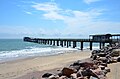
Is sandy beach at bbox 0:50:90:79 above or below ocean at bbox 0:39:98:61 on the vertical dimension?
above

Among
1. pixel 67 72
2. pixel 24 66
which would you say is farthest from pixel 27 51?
pixel 67 72

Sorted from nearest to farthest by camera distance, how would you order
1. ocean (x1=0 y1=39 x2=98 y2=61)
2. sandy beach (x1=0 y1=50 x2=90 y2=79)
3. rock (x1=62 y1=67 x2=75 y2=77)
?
rock (x1=62 y1=67 x2=75 y2=77)
sandy beach (x1=0 y1=50 x2=90 y2=79)
ocean (x1=0 y1=39 x2=98 y2=61)

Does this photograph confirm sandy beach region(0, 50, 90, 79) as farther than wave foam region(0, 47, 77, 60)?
No

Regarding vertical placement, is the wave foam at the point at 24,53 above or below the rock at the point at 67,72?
below

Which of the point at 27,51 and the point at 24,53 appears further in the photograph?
the point at 27,51

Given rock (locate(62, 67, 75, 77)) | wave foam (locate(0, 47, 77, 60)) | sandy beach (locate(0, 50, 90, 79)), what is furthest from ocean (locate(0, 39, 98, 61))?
rock (locate(62, 67, 75, 77))

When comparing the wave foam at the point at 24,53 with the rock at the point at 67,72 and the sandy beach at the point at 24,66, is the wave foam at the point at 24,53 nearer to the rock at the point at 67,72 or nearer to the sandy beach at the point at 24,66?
the sandy beach at the point at 24,66

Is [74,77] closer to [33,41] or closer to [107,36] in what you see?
[107,36]

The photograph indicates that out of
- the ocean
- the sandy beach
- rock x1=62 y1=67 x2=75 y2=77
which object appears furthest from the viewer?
the ocean

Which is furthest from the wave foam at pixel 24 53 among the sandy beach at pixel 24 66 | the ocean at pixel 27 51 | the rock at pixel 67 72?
the rock at pixel 67 72

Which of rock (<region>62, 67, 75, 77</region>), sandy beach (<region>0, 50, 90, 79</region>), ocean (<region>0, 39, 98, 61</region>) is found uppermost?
rock (<region>62, 67, 75, 77</region>)

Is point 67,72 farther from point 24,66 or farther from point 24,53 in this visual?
point 24,53

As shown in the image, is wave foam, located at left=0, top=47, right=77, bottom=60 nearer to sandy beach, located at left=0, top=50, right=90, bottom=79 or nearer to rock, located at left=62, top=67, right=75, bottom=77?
sandy beach, located at left=0, top=50, right=90, bottom=79

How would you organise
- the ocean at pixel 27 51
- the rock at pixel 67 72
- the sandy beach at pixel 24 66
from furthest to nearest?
the ocean at pixel 27 51, the sandy beach at pixel 24 66, the rock at pixel 67 72
